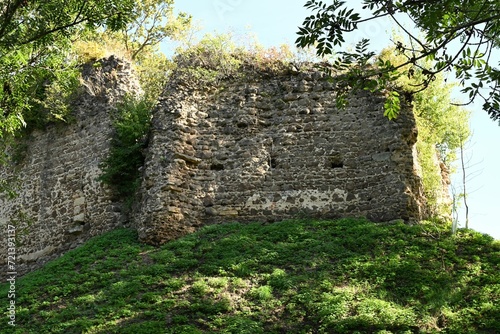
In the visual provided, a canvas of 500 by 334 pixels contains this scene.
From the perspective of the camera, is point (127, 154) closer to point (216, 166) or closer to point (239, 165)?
point (216, 166)

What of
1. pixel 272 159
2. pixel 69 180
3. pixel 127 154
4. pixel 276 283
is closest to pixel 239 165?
pixel 272 159

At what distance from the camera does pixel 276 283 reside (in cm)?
1088

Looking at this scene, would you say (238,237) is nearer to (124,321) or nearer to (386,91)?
(124,321)

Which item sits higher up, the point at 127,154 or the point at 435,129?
the point at 435,129

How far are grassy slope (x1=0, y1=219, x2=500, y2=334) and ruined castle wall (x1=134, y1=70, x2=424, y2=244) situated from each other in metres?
0.61

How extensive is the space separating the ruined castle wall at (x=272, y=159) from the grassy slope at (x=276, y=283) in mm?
608

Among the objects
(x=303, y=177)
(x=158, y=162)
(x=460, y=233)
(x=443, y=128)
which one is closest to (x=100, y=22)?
(x=158, y=162)

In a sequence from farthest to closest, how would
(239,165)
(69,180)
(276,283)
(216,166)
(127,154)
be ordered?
(69,180)
(127,154)
(216,166)
(239,165)
(276,283)

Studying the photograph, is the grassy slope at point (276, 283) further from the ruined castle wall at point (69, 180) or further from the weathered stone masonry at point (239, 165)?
the ruined castle wall at point (69, 180)

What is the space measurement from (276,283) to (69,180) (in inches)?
258

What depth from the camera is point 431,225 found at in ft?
42.0

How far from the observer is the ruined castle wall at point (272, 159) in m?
13.3

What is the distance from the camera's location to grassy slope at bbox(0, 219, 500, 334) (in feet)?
31.8

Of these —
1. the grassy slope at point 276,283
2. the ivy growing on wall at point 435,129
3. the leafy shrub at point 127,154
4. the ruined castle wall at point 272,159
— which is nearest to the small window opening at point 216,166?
the ruined castle wall at point 272,159
